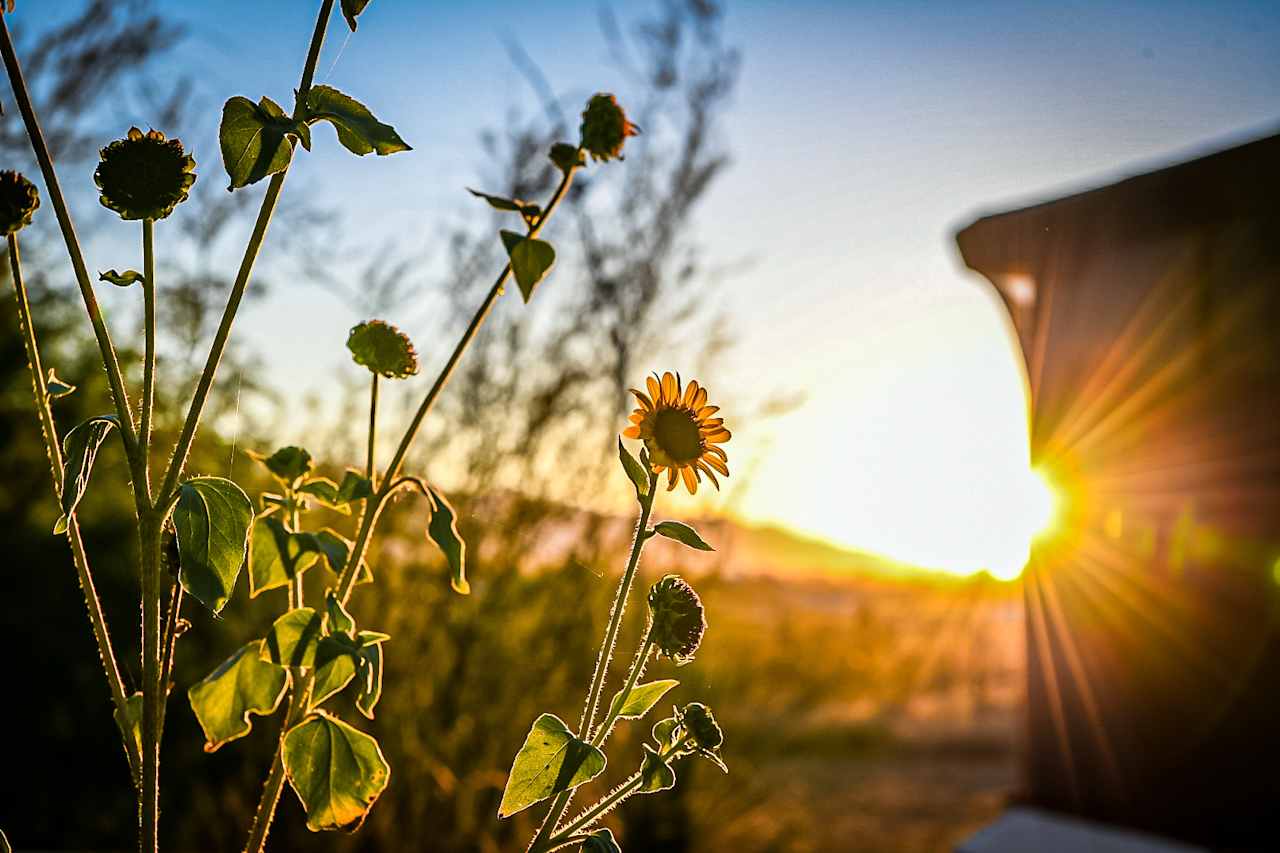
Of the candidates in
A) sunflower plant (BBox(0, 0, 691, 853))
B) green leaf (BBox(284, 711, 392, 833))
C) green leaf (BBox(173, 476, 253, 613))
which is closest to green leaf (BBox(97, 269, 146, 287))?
sunflower plant (BBox(0, 0, 691, 853))

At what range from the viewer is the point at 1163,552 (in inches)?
111

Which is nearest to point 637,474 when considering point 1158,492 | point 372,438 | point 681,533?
point 681,533

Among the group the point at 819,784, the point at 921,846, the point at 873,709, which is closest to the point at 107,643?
the point at 921,846

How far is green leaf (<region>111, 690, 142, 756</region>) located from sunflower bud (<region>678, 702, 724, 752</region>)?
25cm

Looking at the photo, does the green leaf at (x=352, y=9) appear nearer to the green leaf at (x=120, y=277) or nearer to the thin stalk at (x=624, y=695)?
the green leaf at (x=120, y=277)

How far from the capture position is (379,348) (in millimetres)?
537

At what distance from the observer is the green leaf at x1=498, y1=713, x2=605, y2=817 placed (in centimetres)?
42

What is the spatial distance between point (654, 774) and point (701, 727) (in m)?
0.04

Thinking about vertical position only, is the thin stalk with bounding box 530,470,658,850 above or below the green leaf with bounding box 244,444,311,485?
below

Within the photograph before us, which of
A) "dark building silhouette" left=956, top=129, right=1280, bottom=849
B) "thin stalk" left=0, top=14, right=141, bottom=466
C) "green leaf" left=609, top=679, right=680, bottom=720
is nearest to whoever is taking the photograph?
"thin stalk" left=0, top=14, right=141, bottom=466

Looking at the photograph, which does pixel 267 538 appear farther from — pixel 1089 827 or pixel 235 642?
pixel 1089 827

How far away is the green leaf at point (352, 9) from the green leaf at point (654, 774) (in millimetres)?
362

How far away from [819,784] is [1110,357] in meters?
2.63

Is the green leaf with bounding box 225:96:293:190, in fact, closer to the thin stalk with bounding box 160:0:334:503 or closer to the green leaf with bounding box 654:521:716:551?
the thin stalk with bounding box 160:0:334:503
